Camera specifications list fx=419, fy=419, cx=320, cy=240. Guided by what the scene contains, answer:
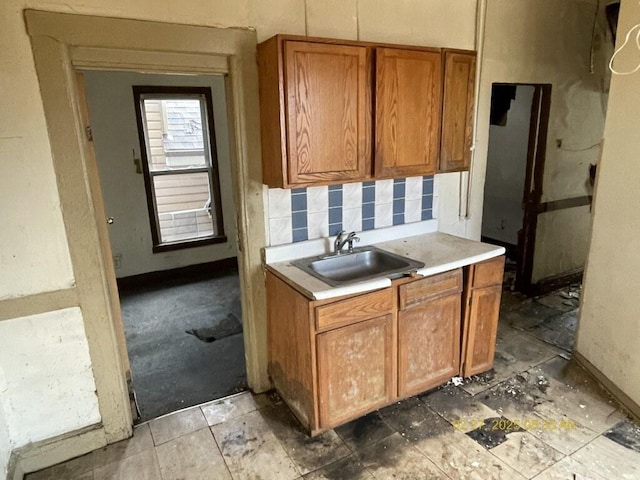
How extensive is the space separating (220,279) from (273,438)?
9.07 feet

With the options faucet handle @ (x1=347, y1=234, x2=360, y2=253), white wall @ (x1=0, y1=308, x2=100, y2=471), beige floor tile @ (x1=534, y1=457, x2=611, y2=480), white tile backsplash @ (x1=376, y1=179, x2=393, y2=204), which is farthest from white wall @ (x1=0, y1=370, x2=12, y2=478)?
beige floor tile @ (x1=534, y1=457, x2=611, y2=480)

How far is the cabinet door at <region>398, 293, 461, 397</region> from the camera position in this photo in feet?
7.58

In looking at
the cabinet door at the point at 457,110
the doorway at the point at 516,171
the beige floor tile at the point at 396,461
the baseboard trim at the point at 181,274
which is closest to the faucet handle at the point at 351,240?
the cabinet door at the point at 457,110

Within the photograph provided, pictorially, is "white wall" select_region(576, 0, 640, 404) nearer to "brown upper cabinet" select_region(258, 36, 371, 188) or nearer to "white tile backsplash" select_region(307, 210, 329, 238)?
"brown upper cabinet" select_region(258, 36, 371, 188)

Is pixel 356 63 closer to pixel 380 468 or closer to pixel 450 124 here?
pixel 450 124

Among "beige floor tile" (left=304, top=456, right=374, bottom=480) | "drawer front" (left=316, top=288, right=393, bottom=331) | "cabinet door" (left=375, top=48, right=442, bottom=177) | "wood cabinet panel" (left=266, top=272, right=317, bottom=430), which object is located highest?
"cabinet door" (left=375, top=48, right=442, bottom=177)

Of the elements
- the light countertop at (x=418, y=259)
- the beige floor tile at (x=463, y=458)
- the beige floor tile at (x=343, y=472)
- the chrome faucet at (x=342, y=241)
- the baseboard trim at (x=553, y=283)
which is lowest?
the beige floor tile at (x=343, y=472)

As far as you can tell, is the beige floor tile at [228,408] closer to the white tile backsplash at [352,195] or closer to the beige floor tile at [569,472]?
the white tile backsplash at [352,195]

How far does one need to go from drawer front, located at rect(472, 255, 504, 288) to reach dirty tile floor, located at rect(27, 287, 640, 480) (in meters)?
0.63

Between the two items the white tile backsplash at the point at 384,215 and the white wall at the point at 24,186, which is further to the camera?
the white tile backsplash at the point at 384,215

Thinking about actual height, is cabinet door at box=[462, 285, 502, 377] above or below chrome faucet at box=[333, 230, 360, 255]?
below

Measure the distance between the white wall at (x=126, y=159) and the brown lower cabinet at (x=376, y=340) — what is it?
235 cm

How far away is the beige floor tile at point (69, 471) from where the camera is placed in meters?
2.00

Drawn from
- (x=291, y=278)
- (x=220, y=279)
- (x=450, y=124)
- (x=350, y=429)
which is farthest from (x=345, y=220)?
(x=220, y=279)
